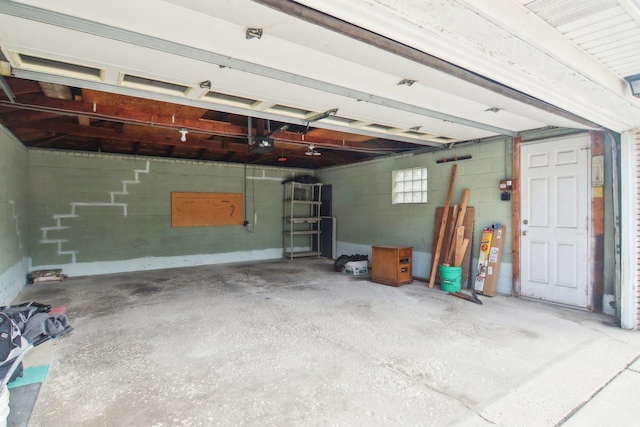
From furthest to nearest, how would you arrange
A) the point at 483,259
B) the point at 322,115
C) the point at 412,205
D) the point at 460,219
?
the point at 412,205 → the point at 460,219 → the point at 483,259 → the point at 322,115

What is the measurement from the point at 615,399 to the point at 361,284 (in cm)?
347

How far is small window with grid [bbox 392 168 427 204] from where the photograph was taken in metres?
5.91

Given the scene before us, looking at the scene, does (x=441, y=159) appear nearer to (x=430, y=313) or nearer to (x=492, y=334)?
(x=430, y=313)

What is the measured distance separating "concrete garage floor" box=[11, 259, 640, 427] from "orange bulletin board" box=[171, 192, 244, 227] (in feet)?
8.93

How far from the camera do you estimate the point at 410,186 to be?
20.1 feet

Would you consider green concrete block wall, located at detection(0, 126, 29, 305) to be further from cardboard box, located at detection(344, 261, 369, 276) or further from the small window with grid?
the small window with grid

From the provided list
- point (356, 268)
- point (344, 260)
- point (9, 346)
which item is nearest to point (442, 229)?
point (356, 268)

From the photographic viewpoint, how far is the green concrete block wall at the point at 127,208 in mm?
5895

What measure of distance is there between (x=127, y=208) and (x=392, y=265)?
524 centimetres

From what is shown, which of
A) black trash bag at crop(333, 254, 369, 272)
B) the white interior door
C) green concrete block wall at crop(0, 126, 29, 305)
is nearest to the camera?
the white interior door

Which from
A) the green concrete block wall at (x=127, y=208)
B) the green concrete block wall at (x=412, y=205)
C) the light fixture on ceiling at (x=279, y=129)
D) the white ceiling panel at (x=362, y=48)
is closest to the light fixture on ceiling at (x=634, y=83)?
the white ceiling panel at (x=362, y=48)

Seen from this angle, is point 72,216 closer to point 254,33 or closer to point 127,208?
point 127,208

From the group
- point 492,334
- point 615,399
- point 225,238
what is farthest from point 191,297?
point 615,399

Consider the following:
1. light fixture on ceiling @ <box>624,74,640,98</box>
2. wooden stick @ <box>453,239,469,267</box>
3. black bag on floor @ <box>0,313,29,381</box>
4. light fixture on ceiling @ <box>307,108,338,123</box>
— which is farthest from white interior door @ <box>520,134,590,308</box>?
black bag on floor @ <box>0,313,29,381</box>
